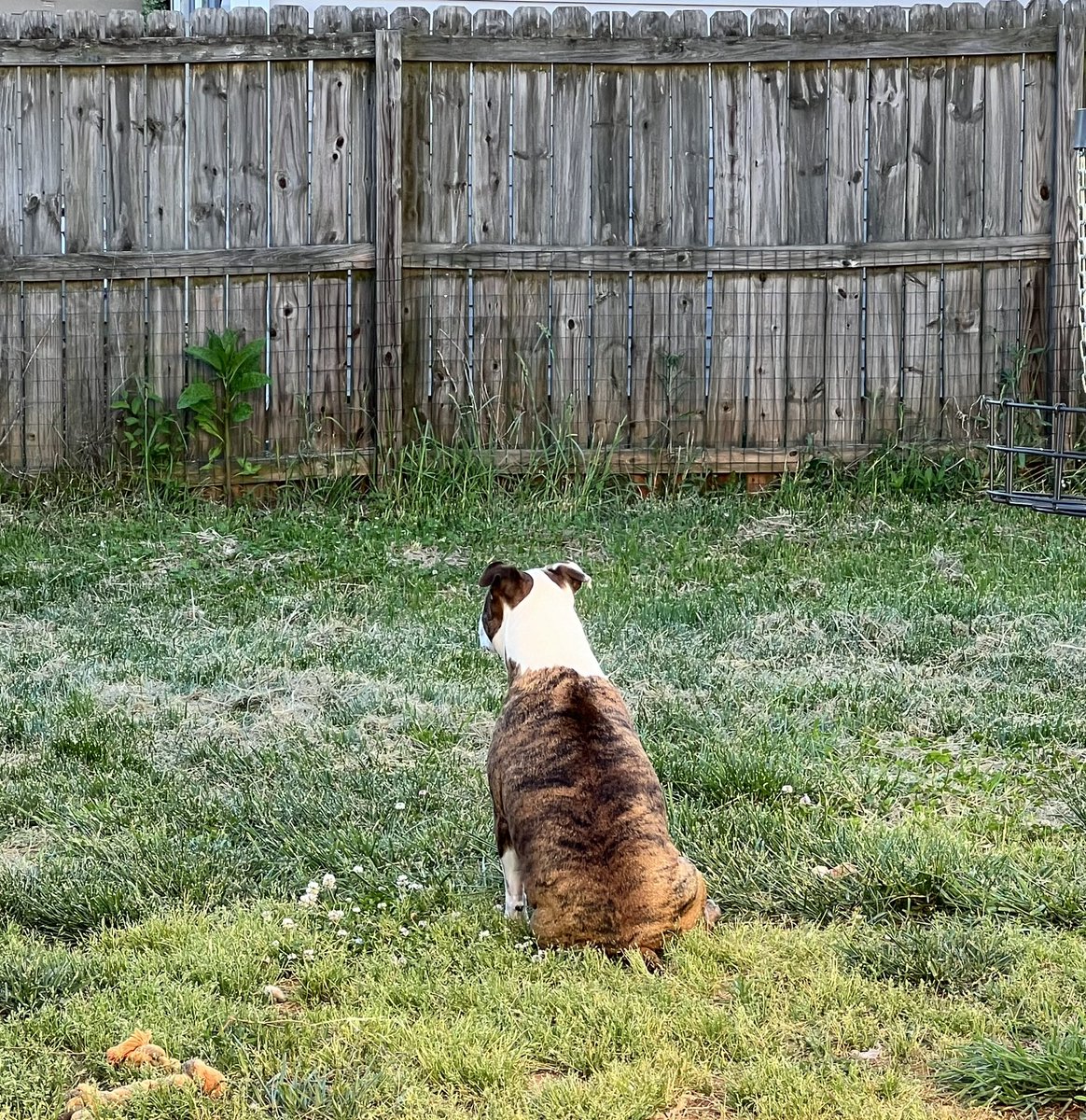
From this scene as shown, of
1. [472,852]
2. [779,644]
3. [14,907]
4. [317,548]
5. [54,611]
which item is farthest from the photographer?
[317,548]

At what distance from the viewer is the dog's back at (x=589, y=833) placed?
319cm

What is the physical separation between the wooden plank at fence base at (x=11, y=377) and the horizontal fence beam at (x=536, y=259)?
6.1 inches

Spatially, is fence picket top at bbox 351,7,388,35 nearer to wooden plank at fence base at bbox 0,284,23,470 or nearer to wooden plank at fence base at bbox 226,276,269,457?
wooden plank at fence base at bbox 226,276,269,457

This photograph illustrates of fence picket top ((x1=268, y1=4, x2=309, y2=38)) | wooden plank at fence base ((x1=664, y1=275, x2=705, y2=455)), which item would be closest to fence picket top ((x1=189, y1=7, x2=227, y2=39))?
fence picket top ((x1=268, y1=4, x2=309, y2=38))

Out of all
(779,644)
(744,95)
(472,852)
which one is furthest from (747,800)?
(744,95)

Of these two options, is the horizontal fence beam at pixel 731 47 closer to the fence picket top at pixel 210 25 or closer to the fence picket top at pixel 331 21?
the fence picket top at pixel 331 21

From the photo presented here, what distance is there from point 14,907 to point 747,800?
1.96 m

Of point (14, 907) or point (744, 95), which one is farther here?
point (744, 95)

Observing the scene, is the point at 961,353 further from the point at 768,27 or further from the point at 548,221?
the point at 548,221

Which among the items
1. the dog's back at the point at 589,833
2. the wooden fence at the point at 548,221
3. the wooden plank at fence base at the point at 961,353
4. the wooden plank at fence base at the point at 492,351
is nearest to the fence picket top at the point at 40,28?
the wooden fence at the point at 548,221

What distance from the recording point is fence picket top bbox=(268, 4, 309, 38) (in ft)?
27.7

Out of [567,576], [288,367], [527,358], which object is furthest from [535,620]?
[288,367]

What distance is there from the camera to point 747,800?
13.5 feet

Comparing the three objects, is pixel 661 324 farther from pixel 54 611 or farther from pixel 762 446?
pixel 54 611
